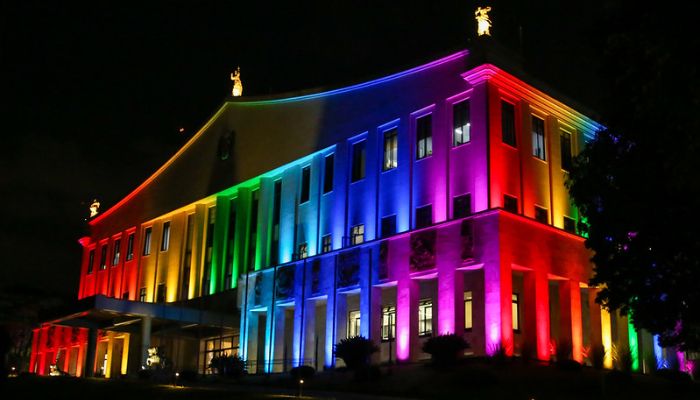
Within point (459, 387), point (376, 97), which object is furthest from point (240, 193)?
point (459, 387)

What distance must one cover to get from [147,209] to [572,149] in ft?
117

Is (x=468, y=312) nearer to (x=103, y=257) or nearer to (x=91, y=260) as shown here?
(x=103, y=257)

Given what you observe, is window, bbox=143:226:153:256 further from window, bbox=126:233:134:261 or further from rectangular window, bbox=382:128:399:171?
rectangular window, bbox=382:128:399:171

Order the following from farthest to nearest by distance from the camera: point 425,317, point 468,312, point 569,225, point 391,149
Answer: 1. point 391,149
2. point 569,225
3. point 425,317
4. point 468,312

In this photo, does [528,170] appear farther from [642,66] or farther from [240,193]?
[240,193]

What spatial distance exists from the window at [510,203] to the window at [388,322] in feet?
26.0

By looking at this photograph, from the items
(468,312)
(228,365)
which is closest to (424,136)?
(468,312)

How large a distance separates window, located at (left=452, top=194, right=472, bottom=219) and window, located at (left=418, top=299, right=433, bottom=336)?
4605mm

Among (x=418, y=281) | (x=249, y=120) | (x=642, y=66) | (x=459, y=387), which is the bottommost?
(x=459, y=387)

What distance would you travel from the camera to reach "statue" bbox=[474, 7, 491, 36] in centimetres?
3576

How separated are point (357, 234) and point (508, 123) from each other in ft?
32.6

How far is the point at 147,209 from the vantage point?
61594 millimetres

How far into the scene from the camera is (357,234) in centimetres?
4031

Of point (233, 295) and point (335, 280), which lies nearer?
point (335, 280)
